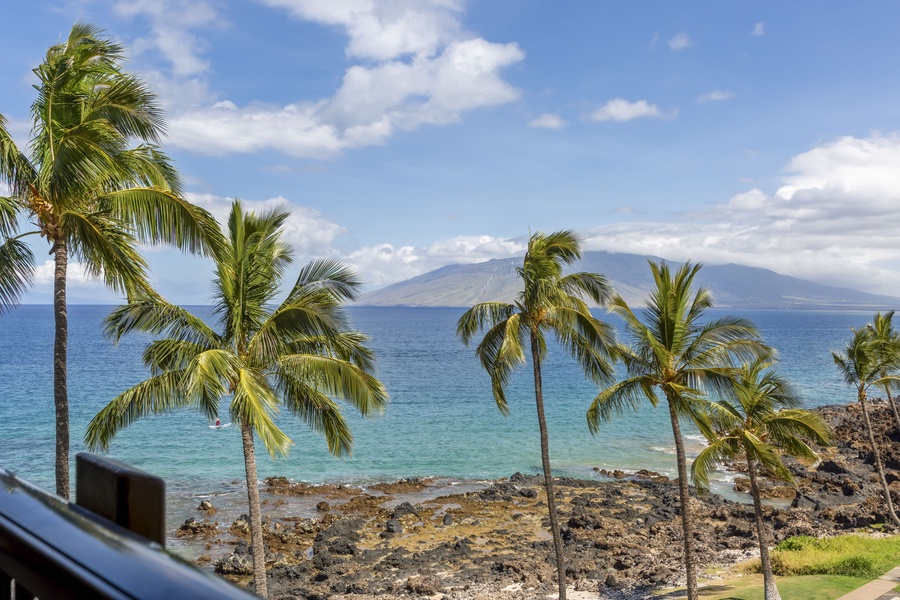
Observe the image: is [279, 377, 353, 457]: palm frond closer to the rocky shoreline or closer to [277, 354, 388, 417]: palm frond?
[277, 354, 388, 417]: palm frond

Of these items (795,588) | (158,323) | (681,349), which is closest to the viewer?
(158,323)

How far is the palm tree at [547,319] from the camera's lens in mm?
19312

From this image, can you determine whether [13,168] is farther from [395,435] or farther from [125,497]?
[395,435]

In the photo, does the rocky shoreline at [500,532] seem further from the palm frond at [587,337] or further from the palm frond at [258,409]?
the palm frond at [258,409]

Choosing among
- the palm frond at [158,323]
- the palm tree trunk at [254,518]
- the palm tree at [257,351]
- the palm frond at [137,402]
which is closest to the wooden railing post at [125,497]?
the palm tree at [257,351]

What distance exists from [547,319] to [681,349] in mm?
3812

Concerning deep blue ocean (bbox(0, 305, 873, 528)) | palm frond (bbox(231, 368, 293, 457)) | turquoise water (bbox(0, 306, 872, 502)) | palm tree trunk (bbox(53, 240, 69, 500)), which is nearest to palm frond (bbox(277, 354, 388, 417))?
palm frond (bbox(231, 368, 293, 457))

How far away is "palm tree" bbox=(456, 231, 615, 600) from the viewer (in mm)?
19312

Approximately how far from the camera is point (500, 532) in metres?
30.3

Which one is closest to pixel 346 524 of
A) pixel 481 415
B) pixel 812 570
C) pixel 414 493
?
pixel 414 493

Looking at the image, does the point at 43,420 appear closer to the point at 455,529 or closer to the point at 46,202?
the point at 455,529

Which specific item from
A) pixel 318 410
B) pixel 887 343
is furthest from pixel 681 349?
pixel 887 343

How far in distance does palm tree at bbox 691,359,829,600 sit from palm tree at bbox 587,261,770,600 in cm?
75

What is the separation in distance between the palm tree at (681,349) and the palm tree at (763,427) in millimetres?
751
